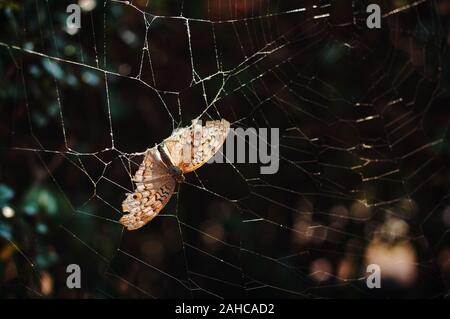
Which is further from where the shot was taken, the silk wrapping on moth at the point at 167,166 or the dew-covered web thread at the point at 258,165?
the dew-covered web thread at the point at 258,165

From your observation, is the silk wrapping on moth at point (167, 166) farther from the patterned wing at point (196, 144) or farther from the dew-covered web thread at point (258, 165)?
the dew-covered web thread at point (258, 165)

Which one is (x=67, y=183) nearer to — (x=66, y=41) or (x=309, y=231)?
(x=66, y=41)

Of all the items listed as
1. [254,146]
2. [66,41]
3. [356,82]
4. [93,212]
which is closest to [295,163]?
[254,146]

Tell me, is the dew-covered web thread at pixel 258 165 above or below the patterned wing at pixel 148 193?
above

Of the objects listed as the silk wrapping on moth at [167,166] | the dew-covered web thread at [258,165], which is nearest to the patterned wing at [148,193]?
the silk wrapping on moth at [167,166]

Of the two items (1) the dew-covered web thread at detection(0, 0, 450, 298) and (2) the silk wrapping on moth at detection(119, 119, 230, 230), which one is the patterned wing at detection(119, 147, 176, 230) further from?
(1) the dew-covered web thread at detection(0, 0, 450, 298)

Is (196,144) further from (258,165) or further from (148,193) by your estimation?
(258,165)
